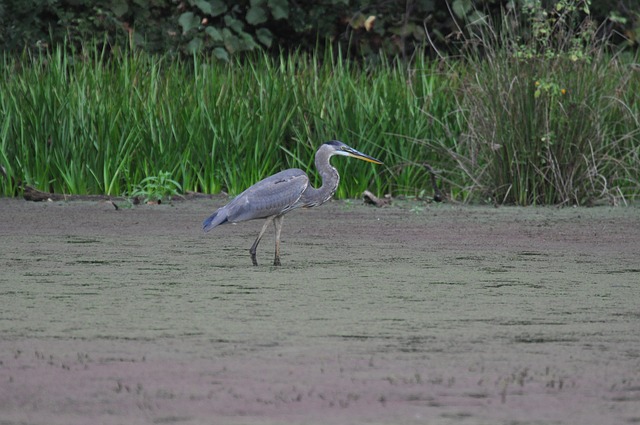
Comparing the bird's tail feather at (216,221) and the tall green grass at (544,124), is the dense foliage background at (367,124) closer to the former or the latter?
the tall green grass at (544,124)

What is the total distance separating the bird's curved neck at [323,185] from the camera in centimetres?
588

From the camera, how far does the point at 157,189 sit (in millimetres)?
8375

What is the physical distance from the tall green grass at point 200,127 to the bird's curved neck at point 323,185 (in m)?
2.59

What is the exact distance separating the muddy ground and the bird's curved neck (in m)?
0.27

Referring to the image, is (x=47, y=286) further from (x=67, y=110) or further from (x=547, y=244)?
(x=67, y=110)

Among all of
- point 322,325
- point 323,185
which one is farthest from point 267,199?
point 322,325

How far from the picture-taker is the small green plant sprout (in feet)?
27.2

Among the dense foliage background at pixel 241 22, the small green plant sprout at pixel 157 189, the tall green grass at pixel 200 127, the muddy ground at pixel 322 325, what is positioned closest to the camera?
the muddy ground at pixel 322 325

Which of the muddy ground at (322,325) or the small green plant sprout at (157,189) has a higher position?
the muddy ground at (322,325)

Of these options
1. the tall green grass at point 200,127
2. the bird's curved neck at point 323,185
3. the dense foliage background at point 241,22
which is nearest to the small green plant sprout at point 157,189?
the tall green grass at point 200,127

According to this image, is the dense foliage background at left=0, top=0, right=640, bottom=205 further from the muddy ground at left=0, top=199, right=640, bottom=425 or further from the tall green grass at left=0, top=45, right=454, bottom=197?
the muddy ground at left=0, top=199, right=640, bottom=425

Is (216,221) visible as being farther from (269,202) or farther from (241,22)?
(241,22)

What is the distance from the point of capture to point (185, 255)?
5898 millimetres

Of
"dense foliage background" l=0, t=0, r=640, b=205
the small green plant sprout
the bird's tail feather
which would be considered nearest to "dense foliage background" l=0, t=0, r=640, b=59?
"dense foliage background" l=0, t=0, r=640, b=205
